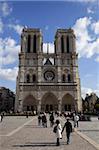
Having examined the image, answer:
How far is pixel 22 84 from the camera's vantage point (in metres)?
74.2

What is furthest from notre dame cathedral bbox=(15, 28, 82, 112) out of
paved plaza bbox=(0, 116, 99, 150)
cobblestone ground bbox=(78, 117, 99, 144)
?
paved plaza bbox=(0, 116, 99, 150)

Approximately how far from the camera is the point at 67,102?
76.0 m

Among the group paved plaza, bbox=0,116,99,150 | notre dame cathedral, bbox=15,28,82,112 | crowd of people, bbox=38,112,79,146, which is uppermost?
notre dame cathedral, bbox=15,28,82,112

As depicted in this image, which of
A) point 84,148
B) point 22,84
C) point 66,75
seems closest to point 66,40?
point 66,75

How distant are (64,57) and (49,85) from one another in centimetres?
→ 880

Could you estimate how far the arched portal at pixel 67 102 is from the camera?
7481cm

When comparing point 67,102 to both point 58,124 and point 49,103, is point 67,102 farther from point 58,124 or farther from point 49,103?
point 58,124

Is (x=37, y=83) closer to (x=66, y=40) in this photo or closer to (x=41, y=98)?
(x=41, y=98)

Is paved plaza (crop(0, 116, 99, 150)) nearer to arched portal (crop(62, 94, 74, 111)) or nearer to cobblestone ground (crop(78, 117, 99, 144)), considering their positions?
cobblestone ground (crop(78, 117, 99, 144))

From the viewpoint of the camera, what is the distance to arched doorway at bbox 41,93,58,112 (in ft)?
247

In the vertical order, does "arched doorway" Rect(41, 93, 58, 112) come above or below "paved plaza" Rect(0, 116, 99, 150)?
above

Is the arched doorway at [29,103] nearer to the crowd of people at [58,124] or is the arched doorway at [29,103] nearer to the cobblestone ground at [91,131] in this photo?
the crowd of people at [58,124]

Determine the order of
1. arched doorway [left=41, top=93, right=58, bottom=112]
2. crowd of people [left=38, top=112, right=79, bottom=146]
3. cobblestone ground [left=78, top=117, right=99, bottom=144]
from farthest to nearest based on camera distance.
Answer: arched doorway [left=41, top=93, right=58, bottom=112], cobblestone ground [left=78, top=117, right=99, bottom=144], crowd of people [left=38, top=112, right=79, bottom=146]

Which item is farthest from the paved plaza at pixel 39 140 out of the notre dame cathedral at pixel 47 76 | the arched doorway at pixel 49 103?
the arched doorway at pixel 49 103
